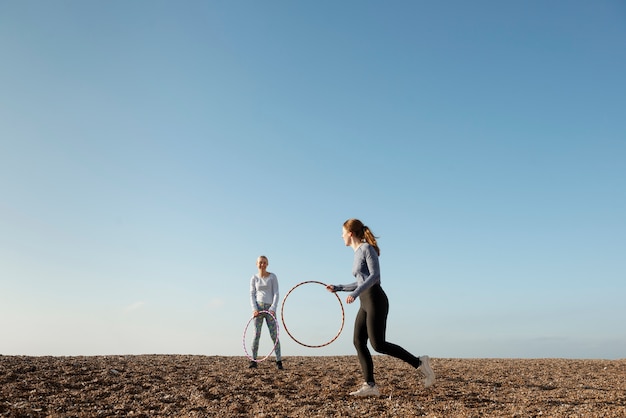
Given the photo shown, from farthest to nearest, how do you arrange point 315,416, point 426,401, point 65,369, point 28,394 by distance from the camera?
1. point 65,369
2. point 28,394
3. point 426,401
4. point 315,416

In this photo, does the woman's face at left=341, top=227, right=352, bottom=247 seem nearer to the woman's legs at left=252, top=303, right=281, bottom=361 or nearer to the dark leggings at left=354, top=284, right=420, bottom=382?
the dark leggings at left=354, top=284, right=420, bottom=382

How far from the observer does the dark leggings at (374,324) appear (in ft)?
28.8

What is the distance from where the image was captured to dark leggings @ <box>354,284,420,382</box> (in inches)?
346

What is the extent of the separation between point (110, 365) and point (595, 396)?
10.8 metres

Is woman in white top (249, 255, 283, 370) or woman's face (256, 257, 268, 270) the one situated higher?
woman's face (256, 257, 268, 270)

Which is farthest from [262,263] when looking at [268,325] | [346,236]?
[346,236]

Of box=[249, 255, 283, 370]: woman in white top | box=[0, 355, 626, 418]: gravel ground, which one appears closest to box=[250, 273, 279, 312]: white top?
box=[249, 255, 283, 370]: woman in white top

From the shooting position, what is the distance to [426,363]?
949cm

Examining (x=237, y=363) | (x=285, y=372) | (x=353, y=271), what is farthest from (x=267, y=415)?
(x=237, y=363)

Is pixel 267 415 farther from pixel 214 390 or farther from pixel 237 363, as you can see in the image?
pixel 237 363

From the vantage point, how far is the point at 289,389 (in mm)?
11055

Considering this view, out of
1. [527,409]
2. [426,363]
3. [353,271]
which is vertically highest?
[353,271]

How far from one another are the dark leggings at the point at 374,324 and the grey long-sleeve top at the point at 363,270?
0.18 metres

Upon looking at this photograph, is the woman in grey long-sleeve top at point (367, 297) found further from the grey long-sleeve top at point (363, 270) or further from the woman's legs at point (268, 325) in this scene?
the woman's legs at point (268, 325)
